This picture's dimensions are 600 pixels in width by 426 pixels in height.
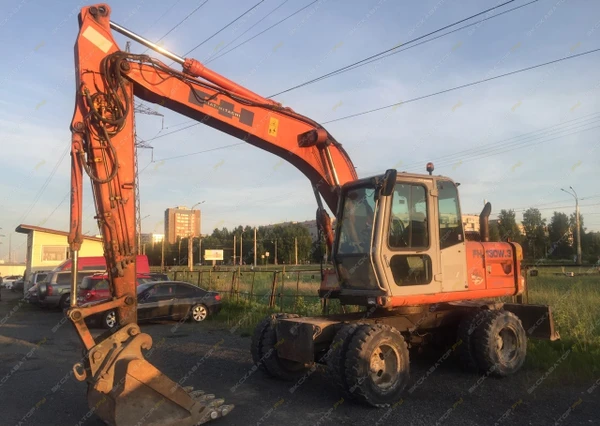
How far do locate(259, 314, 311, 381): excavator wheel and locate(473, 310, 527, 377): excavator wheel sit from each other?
2850 mm

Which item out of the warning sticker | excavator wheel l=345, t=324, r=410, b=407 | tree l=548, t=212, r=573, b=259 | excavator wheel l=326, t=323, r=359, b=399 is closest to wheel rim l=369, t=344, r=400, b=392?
excavator wheel l=345, t=324, r=410, b=407

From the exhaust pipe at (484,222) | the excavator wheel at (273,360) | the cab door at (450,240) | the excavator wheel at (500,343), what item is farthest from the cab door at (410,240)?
the excavator wheel at (273,360)

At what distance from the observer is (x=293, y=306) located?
1602 centimetres

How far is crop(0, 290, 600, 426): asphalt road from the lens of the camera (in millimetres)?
6371

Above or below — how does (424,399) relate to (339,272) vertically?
below

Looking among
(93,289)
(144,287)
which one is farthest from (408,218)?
(93,289)

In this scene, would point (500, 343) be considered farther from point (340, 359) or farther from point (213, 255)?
point (213, 255)

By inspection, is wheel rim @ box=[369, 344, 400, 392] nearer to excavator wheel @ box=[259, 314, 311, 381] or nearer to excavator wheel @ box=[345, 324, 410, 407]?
excavator wheel @ box=[345, 324, 410, 407]

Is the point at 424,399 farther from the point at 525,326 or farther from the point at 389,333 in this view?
the point at 525,326

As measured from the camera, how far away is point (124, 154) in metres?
6.44

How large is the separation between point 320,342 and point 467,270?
249cm

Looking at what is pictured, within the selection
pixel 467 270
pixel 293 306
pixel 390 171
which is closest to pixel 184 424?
pixel 390 171

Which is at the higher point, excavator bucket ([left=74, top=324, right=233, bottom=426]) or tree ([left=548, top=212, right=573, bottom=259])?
tree ([left=548, top=212, right=573, bottom=259])

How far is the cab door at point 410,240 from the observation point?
7133 mm
